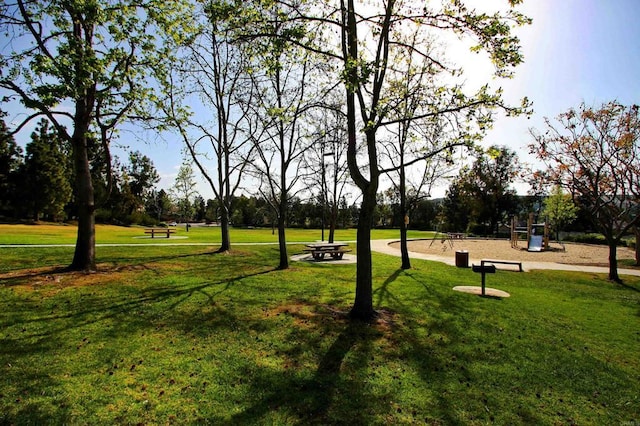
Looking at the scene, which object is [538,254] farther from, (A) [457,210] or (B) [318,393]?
(A) [457,210]

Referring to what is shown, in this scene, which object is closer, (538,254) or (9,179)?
(538,254)

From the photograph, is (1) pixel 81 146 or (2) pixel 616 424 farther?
(1) pixel 81 146

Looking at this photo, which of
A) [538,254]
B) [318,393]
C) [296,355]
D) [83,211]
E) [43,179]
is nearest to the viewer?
[318,393]

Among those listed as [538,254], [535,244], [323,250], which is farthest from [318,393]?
[535,244]

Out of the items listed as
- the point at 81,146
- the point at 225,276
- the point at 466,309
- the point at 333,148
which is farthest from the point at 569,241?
the point at 81,146

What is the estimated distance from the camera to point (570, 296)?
11.1m

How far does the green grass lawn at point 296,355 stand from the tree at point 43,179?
4237cm

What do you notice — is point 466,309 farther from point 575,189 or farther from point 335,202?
point 335,202

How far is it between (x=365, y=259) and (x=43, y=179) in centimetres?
5102

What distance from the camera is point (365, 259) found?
24.2 ft

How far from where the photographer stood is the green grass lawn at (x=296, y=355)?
4.00 metres

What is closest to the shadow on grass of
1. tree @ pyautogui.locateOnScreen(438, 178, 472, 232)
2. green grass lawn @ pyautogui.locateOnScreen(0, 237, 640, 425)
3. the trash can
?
green grass lawn @ pyautogui.locateOnScreen(0, 237, 640, 425)

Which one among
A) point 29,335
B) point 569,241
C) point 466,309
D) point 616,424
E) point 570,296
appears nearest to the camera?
point 616,424

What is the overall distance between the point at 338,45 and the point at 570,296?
1056cm
